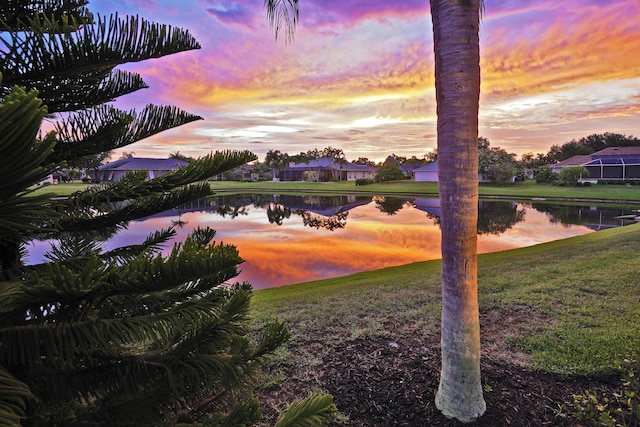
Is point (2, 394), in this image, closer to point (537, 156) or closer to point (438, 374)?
point (438, 374)

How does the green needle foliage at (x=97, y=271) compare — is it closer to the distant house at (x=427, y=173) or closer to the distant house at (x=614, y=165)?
the distant house at (x=614, y=165)

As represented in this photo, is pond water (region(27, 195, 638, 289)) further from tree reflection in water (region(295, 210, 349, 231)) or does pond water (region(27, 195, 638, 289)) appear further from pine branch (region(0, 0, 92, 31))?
pine branch (region(0, 0, 92, 31))

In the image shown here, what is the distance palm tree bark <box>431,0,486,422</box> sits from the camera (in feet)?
8.13

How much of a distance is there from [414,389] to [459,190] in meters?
1.89

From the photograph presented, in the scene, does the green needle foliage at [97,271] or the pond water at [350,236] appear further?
the pond water at [350,236]

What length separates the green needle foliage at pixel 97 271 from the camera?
0.70 meters

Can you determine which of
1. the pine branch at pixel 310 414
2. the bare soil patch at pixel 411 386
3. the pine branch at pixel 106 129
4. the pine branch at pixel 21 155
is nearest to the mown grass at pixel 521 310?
the bare soil patch at pixel 411 386

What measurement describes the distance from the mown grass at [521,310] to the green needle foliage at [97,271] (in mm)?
2928

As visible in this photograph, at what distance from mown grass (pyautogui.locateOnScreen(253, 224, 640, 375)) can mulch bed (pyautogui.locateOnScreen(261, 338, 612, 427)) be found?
30 centimetres

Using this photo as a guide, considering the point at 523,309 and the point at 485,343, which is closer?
the point at 485,343

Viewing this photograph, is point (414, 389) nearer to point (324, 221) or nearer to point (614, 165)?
point (324, 221)

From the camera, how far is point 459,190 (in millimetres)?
2576

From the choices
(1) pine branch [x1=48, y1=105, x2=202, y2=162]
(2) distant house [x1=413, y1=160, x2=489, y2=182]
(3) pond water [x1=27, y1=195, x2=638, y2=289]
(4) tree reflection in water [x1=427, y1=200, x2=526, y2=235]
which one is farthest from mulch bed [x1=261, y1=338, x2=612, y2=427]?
(2) distant house [x1=413, y1=160, x2=489, y2=182]

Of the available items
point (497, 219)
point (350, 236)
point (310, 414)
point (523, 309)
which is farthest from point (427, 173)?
point (310, 414)
